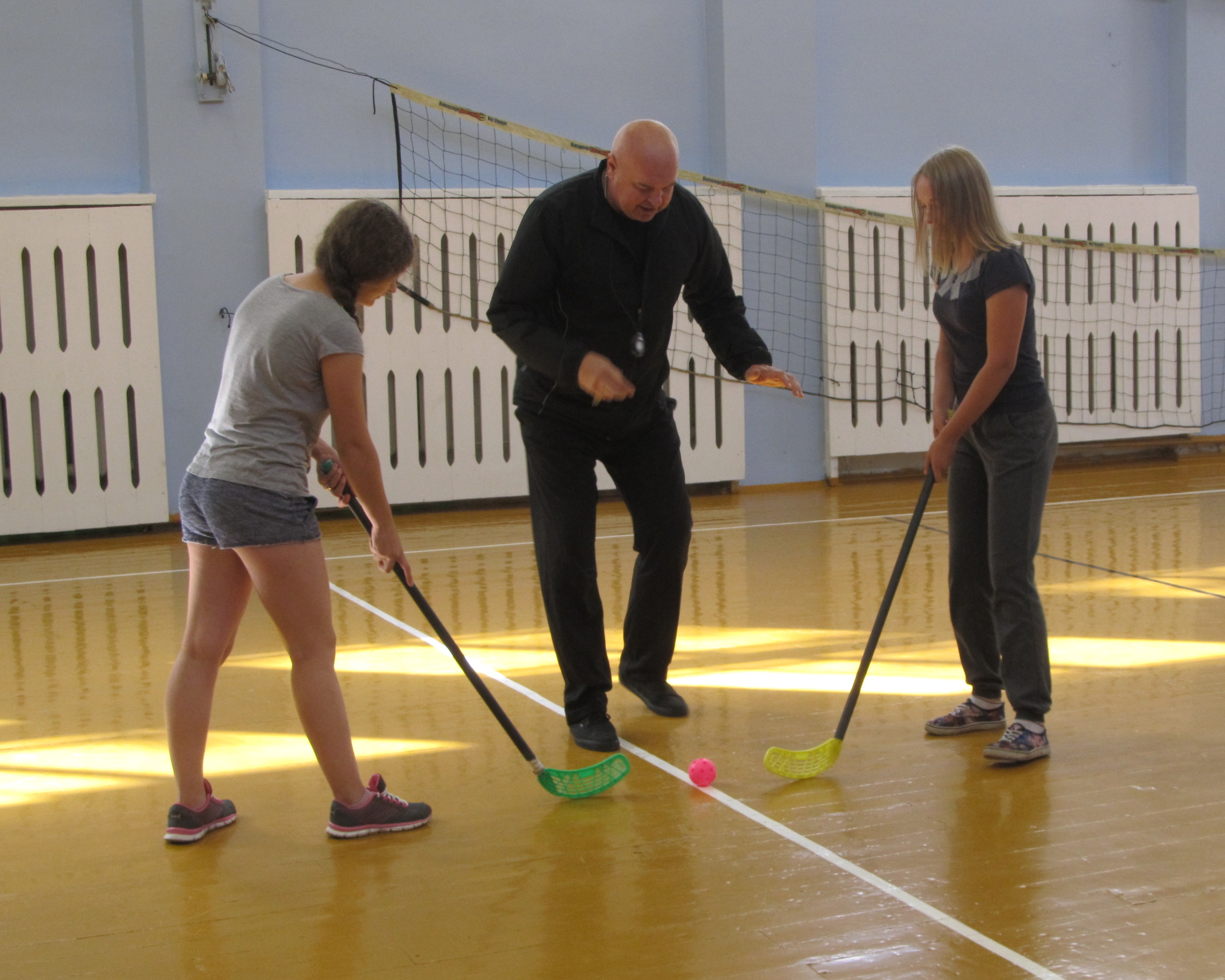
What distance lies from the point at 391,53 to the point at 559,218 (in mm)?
3904

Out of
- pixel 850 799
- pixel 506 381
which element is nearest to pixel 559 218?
pixel 850 799

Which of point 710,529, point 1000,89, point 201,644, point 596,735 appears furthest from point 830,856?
point 1000,89

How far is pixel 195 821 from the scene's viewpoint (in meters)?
2.23

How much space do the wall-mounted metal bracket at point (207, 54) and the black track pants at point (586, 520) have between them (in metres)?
3.64

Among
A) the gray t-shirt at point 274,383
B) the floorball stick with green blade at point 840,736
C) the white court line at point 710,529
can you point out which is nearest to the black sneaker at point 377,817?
the gray t-shirt at point 274,383

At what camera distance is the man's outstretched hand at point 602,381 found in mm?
2393

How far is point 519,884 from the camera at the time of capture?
201cm

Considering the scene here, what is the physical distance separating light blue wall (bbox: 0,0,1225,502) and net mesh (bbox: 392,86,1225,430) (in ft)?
0.21

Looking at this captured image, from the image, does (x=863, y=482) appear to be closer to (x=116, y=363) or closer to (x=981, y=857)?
(x=116, y=363)

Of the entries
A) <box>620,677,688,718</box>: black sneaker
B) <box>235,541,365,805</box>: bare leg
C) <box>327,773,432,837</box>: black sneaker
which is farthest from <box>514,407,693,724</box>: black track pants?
<box>235,541,365,805</box>: bare leg

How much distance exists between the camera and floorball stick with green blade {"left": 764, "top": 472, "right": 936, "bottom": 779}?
8.05 ft

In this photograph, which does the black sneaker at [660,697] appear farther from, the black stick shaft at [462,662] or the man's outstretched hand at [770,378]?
the man's outstretched hand at [770,378]

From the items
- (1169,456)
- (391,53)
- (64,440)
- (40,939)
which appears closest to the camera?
(40,939)

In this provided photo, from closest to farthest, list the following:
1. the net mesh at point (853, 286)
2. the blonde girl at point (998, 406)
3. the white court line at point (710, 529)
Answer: the blonde girl at point (998, 406) → the white court line at point (710, 529) → the net mesh at point (853, 286)
